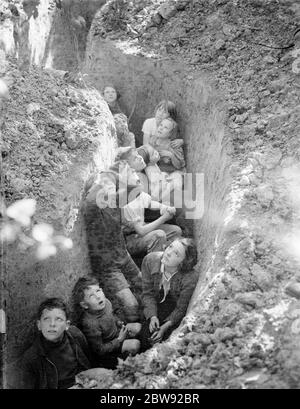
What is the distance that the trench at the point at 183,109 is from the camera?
477cm

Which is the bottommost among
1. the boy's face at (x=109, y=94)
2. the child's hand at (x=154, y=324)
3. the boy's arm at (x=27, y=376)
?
the boy's arm at (x=27, y=376)

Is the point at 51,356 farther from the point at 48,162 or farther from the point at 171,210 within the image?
the point at 171,210

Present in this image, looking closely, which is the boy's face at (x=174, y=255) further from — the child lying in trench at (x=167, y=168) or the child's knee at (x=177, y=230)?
the child lying in trench at (x=167, y=168)

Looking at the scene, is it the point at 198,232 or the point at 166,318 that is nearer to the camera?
the point at 166,318

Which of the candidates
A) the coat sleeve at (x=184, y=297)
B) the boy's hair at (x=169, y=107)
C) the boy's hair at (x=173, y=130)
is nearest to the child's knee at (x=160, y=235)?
the coat sleeve at (x=184, y=297)

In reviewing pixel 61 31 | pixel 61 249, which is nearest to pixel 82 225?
pixel 61 249

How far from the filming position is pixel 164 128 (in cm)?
615

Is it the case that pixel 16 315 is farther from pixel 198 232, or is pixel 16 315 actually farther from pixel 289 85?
pixel 289 85

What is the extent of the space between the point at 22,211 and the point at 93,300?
88cm

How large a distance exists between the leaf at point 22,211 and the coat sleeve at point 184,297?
A: 1295 millimetres

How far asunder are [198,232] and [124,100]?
2291 mm

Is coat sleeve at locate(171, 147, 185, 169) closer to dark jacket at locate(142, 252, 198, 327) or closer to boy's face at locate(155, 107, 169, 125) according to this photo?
boy's face at locate(155, 107, 169, 125)

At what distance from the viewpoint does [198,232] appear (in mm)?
5383
